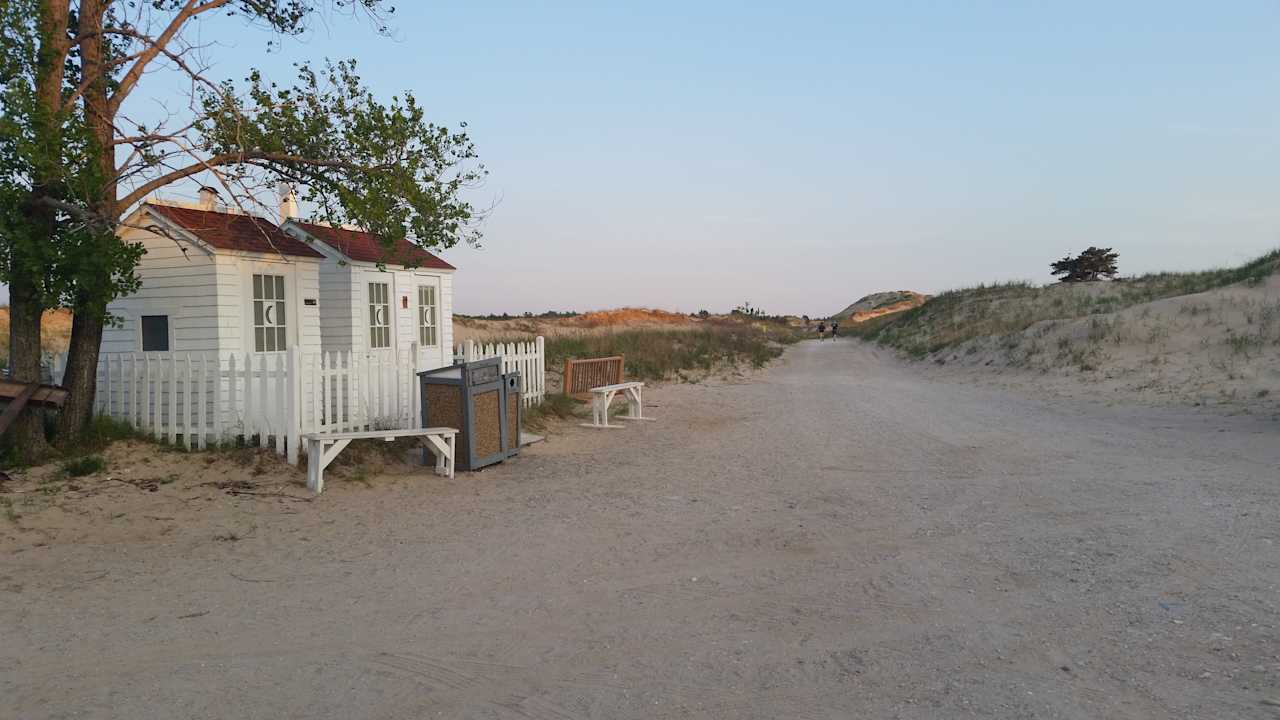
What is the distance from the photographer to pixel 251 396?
919 centimetres

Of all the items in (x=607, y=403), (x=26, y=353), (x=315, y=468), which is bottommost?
(x=315, y=468)

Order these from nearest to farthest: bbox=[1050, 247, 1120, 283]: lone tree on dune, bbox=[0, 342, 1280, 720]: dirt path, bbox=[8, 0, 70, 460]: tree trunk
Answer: bbox=[0, 342, 1280, 720]: dirt path < bbox=[8, 0, 70, 460]: tree trunk < bbox=[1050, 247, 1120, 283]: lone tree on dune

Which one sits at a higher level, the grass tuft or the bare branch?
the bare branch

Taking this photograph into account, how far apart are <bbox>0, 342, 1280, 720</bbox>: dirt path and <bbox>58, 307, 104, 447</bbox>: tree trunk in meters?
3.03

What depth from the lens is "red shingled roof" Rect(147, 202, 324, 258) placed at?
1058 cm

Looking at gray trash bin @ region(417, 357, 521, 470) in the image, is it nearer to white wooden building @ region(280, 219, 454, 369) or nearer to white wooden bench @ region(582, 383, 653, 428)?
white wooden building @ region(280, 219, 454, 369)

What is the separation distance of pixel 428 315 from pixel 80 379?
6.27 metres

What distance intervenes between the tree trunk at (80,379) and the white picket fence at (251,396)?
0.48 metres

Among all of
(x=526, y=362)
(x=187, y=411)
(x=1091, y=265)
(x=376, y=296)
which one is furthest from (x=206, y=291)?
(x=1091, y=265)

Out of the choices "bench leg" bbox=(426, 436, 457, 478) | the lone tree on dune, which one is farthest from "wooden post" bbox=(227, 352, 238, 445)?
the lone tree on dune

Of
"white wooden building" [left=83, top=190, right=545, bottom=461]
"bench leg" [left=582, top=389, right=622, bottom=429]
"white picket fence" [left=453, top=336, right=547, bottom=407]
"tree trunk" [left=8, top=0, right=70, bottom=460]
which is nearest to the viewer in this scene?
"tree trunk" [left=8, top=0, right=70, bottom=460]

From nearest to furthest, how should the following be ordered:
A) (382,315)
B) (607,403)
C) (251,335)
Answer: (251,335) → (382,315) → (607,403)

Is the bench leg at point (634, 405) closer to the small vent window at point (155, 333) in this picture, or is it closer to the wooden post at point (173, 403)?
the small vent window at point (155, 333)

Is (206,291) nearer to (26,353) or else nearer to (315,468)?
(26,353)
